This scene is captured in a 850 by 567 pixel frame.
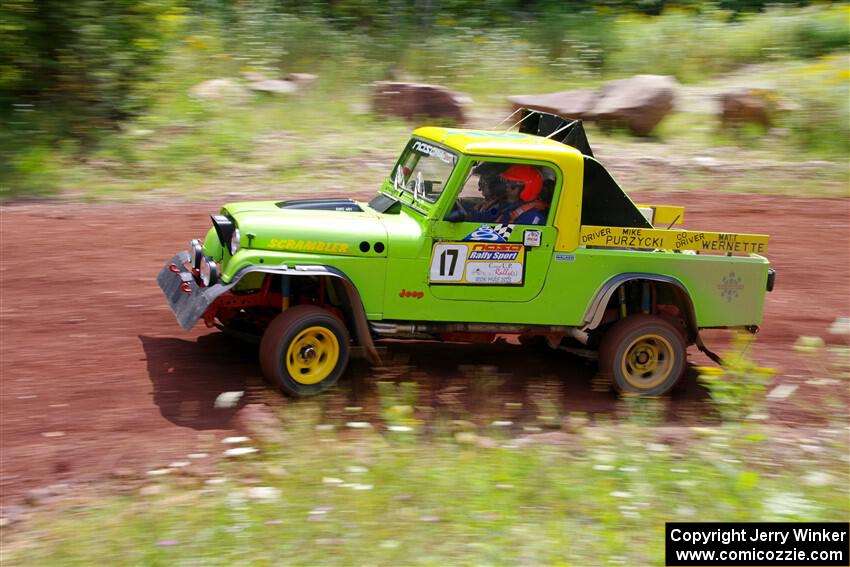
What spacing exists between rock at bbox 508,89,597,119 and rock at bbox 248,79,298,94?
3.58 meters

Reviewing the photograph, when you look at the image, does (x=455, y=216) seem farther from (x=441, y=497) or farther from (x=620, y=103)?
(x=620, y=103)

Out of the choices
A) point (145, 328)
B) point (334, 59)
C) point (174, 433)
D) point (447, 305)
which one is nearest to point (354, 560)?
point (174, 433)

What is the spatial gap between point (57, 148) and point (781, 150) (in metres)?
10.6

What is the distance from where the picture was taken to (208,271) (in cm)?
670

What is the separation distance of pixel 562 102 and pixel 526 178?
345 inches

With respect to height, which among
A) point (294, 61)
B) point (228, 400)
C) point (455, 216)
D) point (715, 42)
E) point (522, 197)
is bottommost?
point (228, 400)

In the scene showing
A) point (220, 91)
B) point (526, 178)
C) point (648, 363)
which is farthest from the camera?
point (220, 91)

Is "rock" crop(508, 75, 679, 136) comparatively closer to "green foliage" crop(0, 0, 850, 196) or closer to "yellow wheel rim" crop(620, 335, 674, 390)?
"green foliage" crop(0, 0, 850, 196)

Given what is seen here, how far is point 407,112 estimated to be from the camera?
15258 millimetres

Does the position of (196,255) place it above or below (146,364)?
above

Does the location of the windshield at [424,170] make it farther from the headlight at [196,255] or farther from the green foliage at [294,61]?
the green foliage at [294,61]

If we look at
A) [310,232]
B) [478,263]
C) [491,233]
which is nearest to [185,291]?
[310,232]

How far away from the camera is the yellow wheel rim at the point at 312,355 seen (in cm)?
661

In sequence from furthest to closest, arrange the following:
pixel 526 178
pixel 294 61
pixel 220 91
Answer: pixel 294 61 → pixel 220 91 → pixel 526 178
